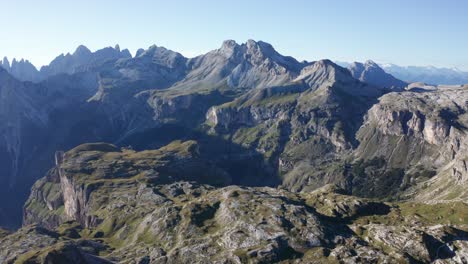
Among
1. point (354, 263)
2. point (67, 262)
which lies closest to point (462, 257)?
point (354, 263)

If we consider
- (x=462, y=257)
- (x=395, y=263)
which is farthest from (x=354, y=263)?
(x=462, y=257)

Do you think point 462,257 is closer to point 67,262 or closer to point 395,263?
point 395,263

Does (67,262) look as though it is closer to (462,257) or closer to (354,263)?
(354,263)

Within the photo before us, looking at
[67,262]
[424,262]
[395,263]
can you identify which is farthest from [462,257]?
[67,262]

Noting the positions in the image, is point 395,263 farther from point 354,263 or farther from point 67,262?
point 67,262

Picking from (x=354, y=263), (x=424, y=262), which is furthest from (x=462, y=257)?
(x=354, y=263)

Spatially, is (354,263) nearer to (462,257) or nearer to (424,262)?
(424,262)
